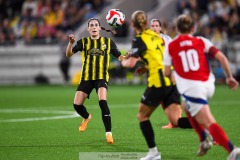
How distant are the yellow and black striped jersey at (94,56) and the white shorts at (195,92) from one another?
11.6ft

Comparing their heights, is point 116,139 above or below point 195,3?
below

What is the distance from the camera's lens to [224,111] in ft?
53.4

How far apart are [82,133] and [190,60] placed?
4708 millimetres

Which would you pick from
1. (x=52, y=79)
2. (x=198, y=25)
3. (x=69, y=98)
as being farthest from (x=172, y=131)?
(x=52, y=79)

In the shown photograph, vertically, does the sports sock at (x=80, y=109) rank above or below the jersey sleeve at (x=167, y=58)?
below

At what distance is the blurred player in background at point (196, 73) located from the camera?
806 cm

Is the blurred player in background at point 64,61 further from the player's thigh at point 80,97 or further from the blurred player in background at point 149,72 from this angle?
the blurred player in background at point 149,72

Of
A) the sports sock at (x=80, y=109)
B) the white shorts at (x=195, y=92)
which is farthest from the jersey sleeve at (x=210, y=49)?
the sports sock at (x=80, y=109)

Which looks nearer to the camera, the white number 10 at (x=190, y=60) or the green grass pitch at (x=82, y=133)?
the white number 10 at (x=190, y=60)

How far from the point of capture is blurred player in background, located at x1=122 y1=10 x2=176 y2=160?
8.77 meters

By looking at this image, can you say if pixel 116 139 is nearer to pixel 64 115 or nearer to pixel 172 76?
pixel 172 76

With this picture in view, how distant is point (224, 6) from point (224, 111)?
1123 centimetres

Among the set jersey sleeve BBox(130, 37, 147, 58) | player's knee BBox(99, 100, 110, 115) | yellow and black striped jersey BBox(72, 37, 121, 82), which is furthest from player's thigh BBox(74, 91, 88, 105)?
jersey sleeve BBox(130, 37, 147, 58)

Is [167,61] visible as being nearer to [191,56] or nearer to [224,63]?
[191,56]
